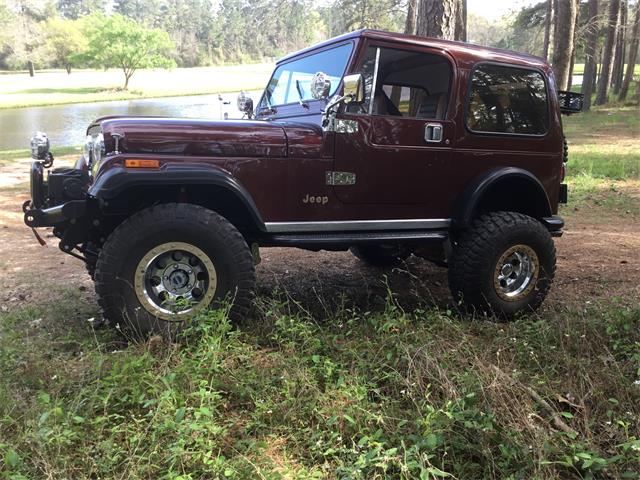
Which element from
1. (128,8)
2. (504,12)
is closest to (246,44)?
(128,8)

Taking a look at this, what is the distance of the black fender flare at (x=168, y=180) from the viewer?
11.2 ft

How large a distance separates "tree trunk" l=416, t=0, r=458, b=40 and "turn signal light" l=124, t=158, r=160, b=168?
5166mm

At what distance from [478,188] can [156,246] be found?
8.00 feet

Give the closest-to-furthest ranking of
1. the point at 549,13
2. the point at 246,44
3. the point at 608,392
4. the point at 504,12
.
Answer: the point at 608,392 → the point at 549,13 → the point at 504,12 → the point at 246,44

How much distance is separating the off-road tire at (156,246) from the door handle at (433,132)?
64.4 inches

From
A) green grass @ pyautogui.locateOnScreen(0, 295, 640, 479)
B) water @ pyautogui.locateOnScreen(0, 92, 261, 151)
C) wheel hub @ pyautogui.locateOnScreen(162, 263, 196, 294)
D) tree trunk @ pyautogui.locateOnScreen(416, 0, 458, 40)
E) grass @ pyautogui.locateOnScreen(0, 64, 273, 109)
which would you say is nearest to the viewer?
green grass @ pyautogui.locateOnScreen(0, 295, 640, 479)

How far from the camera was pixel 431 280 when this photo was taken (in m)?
5.77

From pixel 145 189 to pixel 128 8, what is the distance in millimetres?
126259

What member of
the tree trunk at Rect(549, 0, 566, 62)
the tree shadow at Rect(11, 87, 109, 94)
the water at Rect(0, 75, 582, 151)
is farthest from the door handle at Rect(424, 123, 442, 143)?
the tree shadow at Rect(11, 87, 109, 94)

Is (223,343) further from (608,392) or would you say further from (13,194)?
(13,194)

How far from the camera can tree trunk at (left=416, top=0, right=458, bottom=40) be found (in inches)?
297

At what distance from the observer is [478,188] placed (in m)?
4.39

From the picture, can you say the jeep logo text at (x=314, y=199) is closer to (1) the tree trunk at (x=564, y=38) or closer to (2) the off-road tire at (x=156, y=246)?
(2) the off-road tire at (x=156, y=246)

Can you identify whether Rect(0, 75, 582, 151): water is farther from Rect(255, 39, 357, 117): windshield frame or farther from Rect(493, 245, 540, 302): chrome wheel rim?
Rect(493, 245, 540, 302): chrome wheel rim
